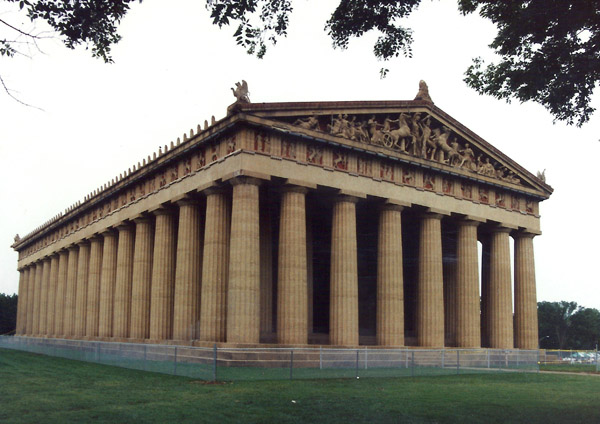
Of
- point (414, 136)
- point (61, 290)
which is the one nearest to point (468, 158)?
point (414, 136)

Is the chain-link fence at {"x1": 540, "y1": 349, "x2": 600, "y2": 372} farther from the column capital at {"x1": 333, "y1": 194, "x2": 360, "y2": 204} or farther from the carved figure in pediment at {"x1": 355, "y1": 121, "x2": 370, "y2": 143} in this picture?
the carved figure in pediment at {"x1": 355, "y1": 121, "x2": 370, "y2": 143}

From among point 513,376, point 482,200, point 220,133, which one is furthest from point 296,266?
point 482,200

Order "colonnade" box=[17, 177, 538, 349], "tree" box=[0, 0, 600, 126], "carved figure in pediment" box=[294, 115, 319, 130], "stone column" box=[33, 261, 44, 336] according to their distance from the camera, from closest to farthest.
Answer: "tree" box=[0, 0, 600, 126]
"colonnade" box=[17, 177, 538, 349]
"carved figure in pediment" box=[294, 115, 319, 130]
"stone column" box=[33, 261, 44, 336]

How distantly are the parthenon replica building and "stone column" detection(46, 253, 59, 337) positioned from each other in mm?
15378

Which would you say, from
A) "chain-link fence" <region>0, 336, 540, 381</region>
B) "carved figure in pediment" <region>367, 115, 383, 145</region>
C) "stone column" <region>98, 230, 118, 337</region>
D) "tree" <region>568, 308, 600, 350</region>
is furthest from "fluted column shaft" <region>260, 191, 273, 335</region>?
"tree" <region>568, 308, 600, 350</region>

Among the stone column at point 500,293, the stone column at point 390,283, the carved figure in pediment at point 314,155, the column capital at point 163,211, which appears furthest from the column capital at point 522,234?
the column capital at point 163,211

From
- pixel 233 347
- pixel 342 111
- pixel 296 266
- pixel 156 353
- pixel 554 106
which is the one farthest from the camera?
pixel 342 111

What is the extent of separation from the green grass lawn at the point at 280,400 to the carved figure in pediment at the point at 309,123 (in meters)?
18.7

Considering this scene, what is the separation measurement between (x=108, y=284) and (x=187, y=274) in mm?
19176

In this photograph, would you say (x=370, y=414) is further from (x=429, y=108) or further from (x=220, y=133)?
(x=429, y=108)

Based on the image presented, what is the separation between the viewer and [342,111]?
157ft

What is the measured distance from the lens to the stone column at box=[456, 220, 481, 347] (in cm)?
5456

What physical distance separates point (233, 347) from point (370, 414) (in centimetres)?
2119

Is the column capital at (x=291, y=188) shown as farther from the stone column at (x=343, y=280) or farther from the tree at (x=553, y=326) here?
the tree at (x=553, y=326)
